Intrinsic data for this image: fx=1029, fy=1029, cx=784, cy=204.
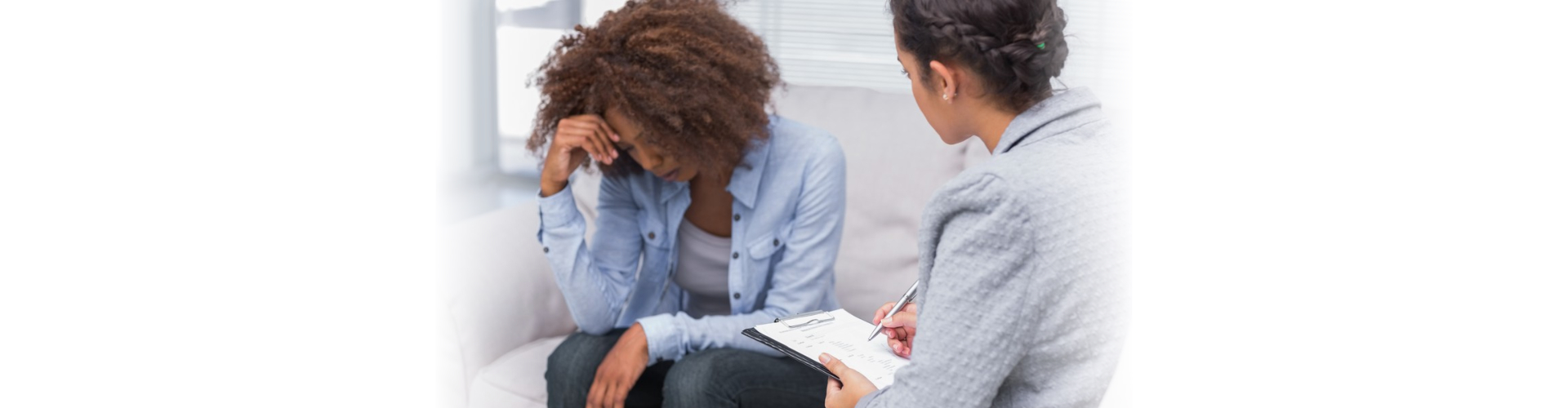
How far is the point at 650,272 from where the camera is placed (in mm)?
1517

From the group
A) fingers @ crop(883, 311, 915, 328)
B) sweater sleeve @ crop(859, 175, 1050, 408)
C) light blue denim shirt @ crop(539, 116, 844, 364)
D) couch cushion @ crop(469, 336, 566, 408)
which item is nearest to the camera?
sweater sleeve @ crop(859, 175, 1050, 408)

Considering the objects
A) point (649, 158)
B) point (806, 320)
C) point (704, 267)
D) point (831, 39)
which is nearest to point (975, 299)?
point (806, 320)

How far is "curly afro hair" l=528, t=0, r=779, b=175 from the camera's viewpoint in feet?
4.21

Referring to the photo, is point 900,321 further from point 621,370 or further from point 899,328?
point 621,370

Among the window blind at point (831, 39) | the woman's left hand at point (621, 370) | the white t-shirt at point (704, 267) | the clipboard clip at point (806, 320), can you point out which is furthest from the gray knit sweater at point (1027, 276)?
the window blind at point (831, 39)

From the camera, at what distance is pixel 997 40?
820 mm

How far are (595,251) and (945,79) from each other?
78cm

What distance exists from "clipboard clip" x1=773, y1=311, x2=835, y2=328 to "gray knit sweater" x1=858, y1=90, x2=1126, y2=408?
1.12 feet

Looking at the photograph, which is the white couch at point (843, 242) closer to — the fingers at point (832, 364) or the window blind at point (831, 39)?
the window blind at point (831, 39)

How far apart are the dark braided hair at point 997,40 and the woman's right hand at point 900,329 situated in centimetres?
30

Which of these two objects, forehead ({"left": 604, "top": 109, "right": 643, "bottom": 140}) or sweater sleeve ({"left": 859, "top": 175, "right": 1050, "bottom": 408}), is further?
forehead ({"left": 604, "top": 109, "right": 643, "bottom": 140})

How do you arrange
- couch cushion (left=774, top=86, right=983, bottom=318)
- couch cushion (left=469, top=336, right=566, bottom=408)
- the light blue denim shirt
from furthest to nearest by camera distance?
couch cushion (left=774, top=86, right=983, bottom=318)
couch cushion (left=469, top=336, right=566, bottom=408)
the light blue denim shirt

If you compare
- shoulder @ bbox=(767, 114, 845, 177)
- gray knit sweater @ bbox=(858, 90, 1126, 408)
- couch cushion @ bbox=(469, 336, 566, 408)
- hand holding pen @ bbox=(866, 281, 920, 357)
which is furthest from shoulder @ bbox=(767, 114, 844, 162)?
gray knit sweater @ bbox=(858, 90, 1126, 408)

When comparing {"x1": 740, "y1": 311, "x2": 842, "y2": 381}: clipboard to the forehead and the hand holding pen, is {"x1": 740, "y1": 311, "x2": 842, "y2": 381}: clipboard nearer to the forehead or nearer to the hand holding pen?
the hand holding pen
